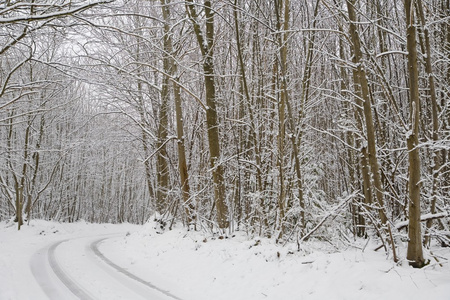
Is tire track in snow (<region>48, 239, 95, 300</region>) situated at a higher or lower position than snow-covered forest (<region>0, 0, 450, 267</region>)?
lower

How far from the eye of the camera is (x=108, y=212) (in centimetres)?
3766

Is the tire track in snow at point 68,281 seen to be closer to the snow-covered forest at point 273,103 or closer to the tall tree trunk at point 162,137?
the snow-covered forest at point 273,103

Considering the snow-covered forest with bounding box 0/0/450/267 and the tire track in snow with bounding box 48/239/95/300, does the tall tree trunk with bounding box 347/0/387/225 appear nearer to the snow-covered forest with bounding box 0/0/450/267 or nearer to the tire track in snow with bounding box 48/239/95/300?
the snow-covered forest with bounding box 0/0/450/267

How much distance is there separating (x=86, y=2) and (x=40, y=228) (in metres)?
18.7

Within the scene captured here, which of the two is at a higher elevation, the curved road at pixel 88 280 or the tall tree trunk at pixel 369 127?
the tall tree trunk at pixel 369 127

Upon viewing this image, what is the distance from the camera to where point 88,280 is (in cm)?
731

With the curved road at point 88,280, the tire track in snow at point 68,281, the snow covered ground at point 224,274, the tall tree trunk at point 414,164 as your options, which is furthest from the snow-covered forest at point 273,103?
the tire track in snow at point 68,281

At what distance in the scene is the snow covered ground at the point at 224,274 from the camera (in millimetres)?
4727

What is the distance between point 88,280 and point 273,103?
703cm

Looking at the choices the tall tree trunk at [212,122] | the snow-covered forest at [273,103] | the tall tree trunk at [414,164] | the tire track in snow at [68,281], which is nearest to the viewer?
the tall tree trunk at [414,164]

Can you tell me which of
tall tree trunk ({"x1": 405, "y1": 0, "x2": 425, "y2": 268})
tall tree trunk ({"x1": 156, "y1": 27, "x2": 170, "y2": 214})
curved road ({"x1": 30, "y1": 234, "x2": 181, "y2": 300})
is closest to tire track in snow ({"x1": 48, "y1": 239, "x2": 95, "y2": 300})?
curved road ({"x1": 30, "y1": 234, "x2": 181, "y2": 300})

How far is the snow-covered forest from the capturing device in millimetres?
5676

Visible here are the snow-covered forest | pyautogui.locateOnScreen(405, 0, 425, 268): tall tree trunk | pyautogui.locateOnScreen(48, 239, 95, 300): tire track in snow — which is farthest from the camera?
pyautogui.locateOnScreen(48, 239, 95, 300): tire track in snow

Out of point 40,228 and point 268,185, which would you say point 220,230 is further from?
point 40,228
